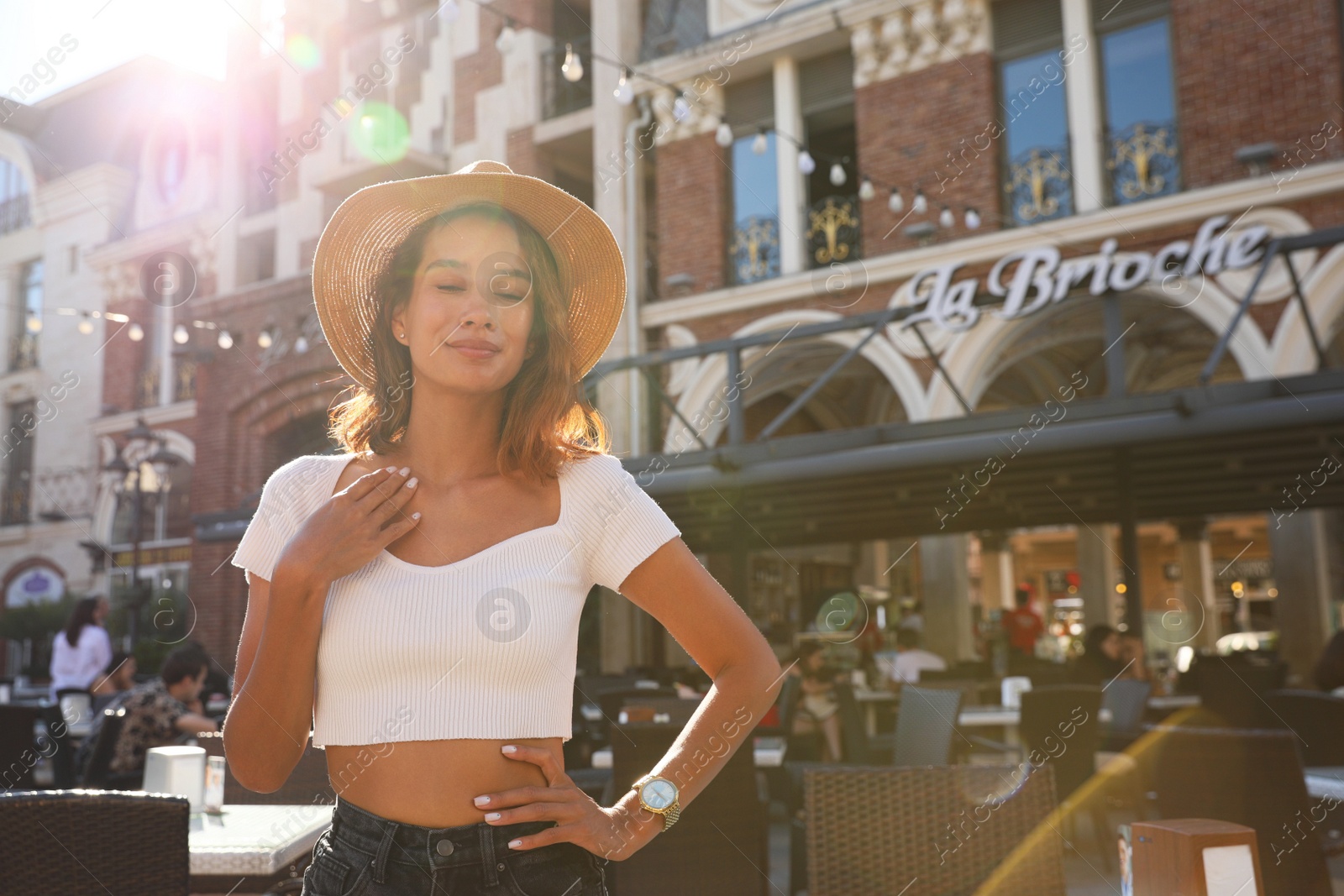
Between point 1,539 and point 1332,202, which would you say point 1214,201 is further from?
point 1,539

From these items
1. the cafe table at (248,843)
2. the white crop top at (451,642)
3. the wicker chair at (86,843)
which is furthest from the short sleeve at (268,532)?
the cafe table at (248,843)

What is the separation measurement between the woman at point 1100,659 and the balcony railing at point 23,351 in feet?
73.4

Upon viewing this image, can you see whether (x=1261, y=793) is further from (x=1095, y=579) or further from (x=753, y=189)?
(x=1095, y=579)

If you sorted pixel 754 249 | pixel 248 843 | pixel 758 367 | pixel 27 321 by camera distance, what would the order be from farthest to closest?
1. pixel 27 321
2. pixel 758 367
3. pixel 754 249
4. pixel 248 843

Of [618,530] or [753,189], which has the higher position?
[753,189]

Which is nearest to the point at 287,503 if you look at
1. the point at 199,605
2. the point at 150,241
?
the point at 199,605

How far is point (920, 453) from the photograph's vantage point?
8492 mm

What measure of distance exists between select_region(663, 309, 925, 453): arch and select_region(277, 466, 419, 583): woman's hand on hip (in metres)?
10.6

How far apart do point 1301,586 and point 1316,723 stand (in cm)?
1069

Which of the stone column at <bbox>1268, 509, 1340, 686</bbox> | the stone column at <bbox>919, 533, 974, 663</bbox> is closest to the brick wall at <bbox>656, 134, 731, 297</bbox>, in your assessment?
the stone column at <bbox>919, 533, 974, 663</bbox>

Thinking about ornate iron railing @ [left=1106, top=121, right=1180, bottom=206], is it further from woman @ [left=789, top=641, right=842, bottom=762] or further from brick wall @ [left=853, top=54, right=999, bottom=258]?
Result: woman @ [left=789, top=641, right=842, bottom=762]

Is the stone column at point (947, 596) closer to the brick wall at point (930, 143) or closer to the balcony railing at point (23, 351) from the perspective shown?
the brick wall at point (930, 143)

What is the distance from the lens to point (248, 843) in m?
3.16

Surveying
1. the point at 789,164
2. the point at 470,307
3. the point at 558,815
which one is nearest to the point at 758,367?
the point at 789,164
